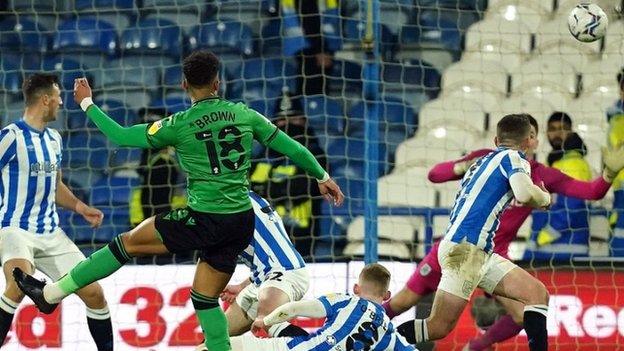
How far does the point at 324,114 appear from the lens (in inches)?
430

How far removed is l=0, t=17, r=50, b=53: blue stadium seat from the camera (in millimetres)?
11805

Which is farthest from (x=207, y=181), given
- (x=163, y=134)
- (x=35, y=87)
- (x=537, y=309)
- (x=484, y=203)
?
(x=537, y=309)

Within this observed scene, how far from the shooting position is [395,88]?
37.4 ft

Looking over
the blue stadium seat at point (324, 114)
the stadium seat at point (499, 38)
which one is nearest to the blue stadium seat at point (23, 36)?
the blue stadium seat at point (324, 114)

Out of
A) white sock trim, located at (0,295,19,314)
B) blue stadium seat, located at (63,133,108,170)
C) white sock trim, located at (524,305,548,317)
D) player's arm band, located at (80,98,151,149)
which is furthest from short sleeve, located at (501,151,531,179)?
blue stadium seat, located at (63,133,108,170)

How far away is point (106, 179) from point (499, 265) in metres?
4.18

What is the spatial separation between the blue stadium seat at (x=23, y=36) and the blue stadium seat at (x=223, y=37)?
130 cm

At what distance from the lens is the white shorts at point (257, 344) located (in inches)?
272

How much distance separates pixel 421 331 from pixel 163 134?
78.7 inches

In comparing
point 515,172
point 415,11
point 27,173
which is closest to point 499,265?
point 515,172

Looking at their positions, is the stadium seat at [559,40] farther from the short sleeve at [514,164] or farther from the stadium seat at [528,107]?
the short sleeve at [514,164]

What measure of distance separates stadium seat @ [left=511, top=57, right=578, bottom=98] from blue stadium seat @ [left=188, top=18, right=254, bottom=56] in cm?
224

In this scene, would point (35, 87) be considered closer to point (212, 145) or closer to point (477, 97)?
point (212, 145)

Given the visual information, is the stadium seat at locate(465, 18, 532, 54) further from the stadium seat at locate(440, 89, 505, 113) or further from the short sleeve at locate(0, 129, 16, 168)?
the short sleeve at locate(0, 129, 16, 168)
